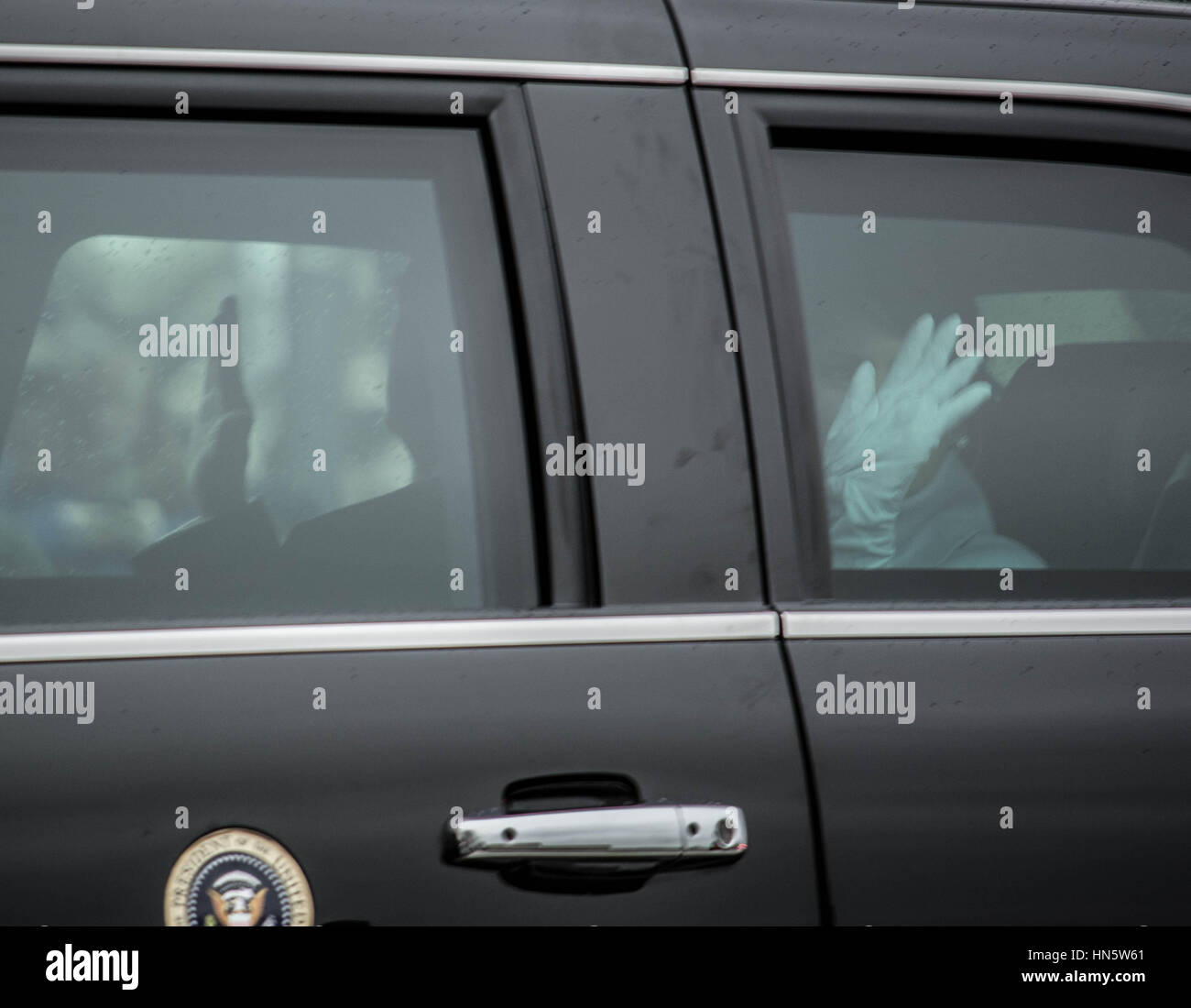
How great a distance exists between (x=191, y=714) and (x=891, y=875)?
77 centimetres

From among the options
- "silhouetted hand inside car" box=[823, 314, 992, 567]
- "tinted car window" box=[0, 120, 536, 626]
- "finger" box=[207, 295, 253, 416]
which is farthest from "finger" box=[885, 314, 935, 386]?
"finger" box=[207, 295, 253, 416]

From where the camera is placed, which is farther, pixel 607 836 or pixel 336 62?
pixel 336 62

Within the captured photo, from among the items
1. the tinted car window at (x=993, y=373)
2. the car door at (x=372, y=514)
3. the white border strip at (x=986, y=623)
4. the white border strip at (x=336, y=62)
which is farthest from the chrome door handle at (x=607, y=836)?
the white border strip at (x=336, y=62)

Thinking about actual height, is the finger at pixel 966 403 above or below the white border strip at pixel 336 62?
below

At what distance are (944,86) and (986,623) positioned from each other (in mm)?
696

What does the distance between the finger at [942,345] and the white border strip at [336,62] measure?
45cm

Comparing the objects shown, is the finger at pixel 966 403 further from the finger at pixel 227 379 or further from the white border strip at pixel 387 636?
the finger at pixel 227 379

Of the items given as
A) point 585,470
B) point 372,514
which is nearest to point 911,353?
point 585,470

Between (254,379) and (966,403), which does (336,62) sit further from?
(966,403)

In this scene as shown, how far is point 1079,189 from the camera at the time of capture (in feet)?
5.62

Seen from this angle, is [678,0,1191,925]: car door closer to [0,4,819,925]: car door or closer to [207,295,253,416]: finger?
[0,4,819,925]: car door

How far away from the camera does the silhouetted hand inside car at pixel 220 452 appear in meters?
1.48

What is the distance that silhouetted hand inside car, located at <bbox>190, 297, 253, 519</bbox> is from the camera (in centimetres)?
148

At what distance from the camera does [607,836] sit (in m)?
1.37
